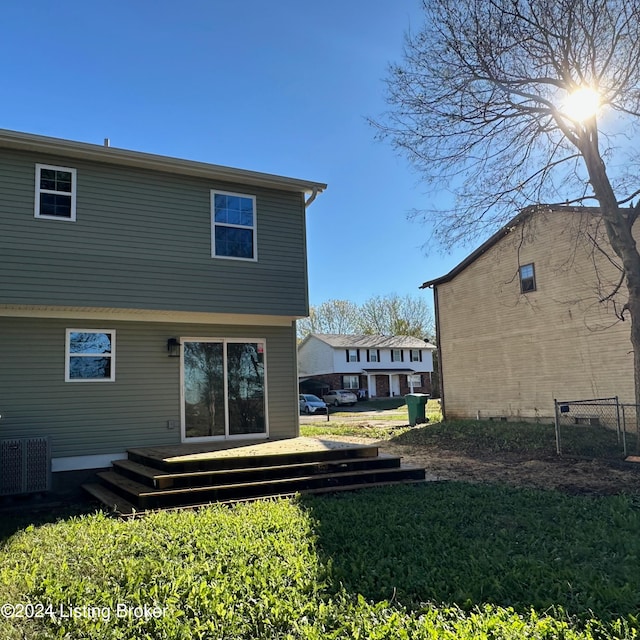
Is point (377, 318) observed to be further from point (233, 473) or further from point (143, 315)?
point (233, 473)

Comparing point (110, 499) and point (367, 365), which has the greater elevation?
point (367, 365)

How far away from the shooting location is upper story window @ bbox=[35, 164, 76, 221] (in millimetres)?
8336

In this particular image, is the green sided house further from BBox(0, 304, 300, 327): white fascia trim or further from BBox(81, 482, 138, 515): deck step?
BBox(81, 482, 138, 515): deck step

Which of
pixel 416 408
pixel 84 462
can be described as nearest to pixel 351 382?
pixel 416 408

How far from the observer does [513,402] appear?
16.0 m

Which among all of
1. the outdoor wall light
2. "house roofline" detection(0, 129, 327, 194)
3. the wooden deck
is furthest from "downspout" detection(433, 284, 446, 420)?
the outdoor wall light

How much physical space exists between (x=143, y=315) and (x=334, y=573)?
21.0 feet

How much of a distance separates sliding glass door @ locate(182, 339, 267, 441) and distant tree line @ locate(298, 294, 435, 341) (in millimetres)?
37122

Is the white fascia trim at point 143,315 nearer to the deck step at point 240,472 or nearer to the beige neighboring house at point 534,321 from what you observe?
the deck step at point 240,472

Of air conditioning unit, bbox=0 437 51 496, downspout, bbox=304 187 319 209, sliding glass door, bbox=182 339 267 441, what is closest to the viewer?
air conditioning unit, bbox=0 437 51 496

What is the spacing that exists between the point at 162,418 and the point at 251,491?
291cm

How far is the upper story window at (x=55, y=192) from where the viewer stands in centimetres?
834

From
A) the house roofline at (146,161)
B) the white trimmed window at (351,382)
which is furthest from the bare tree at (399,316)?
the house roofline at (146,161)

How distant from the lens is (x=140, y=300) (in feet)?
28.6
